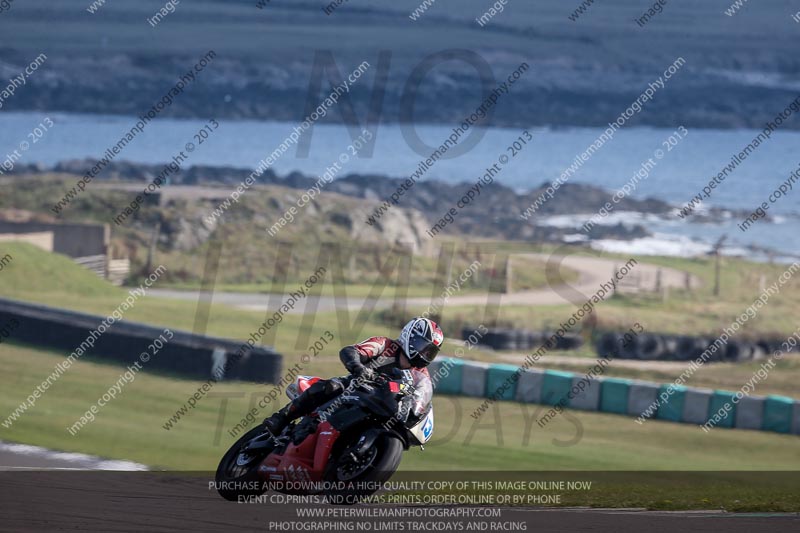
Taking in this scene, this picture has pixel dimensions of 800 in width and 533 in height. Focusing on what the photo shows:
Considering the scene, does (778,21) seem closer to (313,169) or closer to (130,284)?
(313,169)

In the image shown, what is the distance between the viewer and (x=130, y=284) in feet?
109

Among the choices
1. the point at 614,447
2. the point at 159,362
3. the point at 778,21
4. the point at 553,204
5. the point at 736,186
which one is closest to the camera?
the point at 614,447

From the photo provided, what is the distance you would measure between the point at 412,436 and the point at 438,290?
2562 centimetres

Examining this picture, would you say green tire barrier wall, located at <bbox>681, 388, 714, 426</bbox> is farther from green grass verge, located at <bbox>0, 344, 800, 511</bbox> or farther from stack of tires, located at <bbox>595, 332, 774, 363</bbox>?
stack of tires, located at <bbox>595, 332, 774, 363</bbox>

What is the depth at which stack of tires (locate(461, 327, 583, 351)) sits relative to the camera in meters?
26.8

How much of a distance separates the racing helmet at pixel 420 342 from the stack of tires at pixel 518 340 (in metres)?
18.0

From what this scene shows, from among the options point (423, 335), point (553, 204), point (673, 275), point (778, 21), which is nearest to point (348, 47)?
point (553, 204)

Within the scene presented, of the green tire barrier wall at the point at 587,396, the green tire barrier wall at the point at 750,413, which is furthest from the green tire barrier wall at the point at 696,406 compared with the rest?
the green tire barrier wall at the point at 587,396

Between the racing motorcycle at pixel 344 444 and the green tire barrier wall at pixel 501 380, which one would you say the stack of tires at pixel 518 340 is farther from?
the racing motorcycle at pixel 344 444

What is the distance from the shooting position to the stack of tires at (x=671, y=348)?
1063 inches

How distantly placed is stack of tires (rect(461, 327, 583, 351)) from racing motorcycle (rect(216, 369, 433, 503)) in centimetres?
1779

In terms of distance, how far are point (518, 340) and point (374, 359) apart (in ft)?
61.0

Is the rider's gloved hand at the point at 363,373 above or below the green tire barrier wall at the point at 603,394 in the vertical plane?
below

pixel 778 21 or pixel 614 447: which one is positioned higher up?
pixel 778 21
